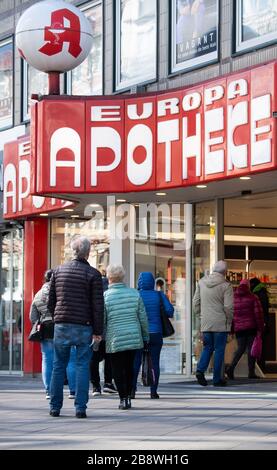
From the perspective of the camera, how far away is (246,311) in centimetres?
1962

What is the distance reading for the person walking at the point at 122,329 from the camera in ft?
44.3

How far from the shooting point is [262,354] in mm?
21094

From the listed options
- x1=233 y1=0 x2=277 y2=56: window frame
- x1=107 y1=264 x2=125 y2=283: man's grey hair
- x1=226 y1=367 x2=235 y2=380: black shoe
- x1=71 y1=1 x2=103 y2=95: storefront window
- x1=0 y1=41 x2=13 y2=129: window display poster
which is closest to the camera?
x1=107 y1=264 x2=125 y2=283: man's grey hair

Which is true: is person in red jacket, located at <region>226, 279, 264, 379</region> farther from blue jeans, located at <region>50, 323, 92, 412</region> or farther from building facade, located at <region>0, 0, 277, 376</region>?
blue jeans, located at <region>50, 323, 92, 412</region>

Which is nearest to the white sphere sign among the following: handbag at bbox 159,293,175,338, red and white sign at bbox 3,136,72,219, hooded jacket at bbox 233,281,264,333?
red and white sign at bbox 3,136,72,219

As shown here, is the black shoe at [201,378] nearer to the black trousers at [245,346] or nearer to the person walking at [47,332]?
the black trousers at [245,346]

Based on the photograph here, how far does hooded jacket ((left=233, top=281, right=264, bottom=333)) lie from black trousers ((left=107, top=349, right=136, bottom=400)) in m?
6.15

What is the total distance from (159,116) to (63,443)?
8.43 m

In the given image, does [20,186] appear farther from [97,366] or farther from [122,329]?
[122,329]

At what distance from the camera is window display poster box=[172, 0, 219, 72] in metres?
18.3

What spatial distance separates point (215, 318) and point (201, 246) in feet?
8.48

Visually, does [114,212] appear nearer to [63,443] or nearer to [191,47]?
[191,47]

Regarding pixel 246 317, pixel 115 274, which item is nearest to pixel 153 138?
pixel 246 317

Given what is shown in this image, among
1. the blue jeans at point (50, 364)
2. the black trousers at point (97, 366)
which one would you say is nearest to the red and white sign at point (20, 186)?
the black trousers at point (97, 366)
